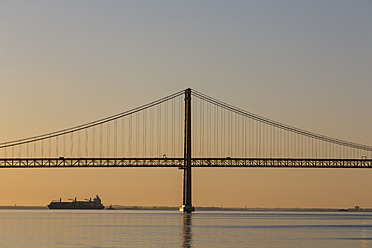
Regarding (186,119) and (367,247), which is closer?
(367,247)

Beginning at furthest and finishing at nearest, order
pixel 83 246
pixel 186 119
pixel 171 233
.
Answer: pixel 186 119 < pixel 171 233 < pixel 83 246

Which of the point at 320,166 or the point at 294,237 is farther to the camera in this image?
the point at 320,166

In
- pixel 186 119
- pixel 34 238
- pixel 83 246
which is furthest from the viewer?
pixel 186 119

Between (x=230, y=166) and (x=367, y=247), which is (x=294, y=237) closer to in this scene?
(x=367, y=247)

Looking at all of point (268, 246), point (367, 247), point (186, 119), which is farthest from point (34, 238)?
point (186, 119)

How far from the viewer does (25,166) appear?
118m

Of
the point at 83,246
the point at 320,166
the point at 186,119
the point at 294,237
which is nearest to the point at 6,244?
the point at 83,246

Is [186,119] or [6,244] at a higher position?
[186,119]

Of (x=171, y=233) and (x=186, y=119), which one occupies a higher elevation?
(x=186, y=119)

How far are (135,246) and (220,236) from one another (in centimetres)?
1334

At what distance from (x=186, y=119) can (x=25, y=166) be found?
23.9 meters

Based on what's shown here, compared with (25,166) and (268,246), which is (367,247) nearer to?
(268,246)

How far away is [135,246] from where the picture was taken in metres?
52.2

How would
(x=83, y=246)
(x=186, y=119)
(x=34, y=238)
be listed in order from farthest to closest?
(x=186, y=119), (x=34, y=238), (x=83, y=246)
